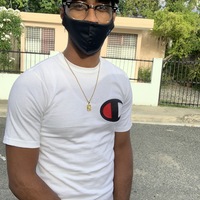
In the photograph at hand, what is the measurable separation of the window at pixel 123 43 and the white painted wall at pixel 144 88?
12.9 ft

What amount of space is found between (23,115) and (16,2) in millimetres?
17934

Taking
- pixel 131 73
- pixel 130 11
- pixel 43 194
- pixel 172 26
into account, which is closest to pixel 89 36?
pixel 43 194

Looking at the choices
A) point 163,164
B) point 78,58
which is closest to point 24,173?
point 78,58

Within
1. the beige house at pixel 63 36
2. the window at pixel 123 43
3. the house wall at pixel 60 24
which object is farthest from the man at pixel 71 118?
the window at pixel 123 43

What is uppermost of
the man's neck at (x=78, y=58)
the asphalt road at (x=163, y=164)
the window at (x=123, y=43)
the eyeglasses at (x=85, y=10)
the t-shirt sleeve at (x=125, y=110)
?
the eyeglasses at (x=85, y=10)

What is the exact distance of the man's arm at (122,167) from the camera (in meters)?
1.54

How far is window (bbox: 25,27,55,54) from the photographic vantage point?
12352 mm

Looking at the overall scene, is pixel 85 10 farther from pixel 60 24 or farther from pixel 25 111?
pixel 60 24

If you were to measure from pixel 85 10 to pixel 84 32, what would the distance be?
9 cm

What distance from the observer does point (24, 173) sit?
47.4 inches

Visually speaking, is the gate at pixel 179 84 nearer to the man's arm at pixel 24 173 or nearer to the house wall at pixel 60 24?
the house wall at pixel 60 24

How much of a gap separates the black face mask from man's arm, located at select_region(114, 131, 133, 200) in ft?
1.43

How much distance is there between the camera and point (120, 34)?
12.7 meters

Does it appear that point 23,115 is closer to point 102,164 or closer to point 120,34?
point 102,164
